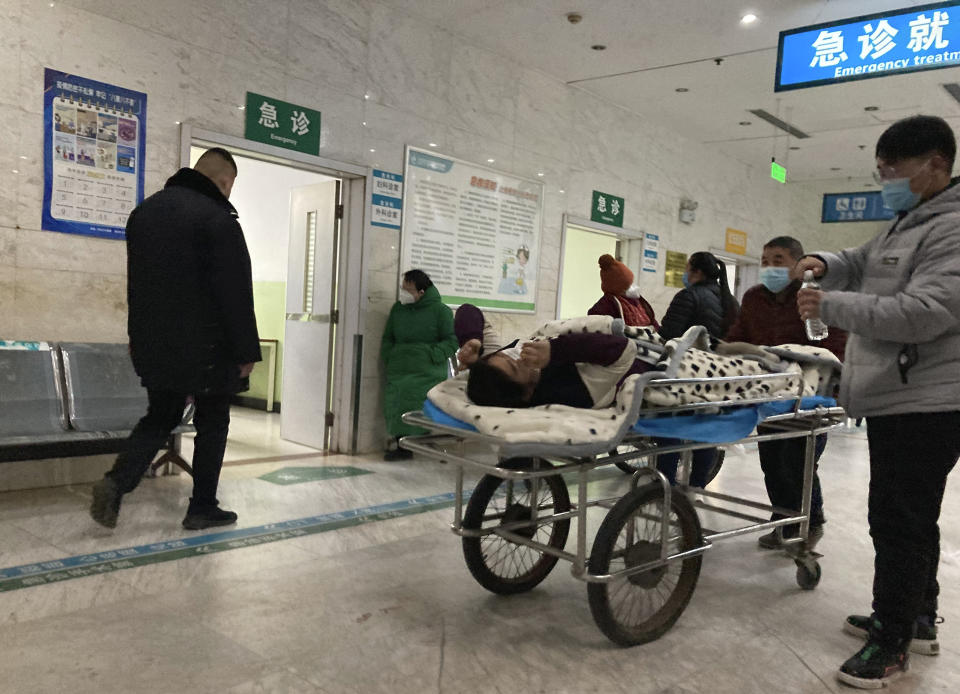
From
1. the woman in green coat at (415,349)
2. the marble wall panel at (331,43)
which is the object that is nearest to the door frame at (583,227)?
the woman in green coat at (415,349)

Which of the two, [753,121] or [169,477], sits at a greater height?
[753,121]

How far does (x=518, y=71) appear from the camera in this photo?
5957mm

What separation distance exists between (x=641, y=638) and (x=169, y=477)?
2817 mm

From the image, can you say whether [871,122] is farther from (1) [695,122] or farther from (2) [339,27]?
(2) [339,27]

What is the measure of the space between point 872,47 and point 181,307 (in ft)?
11.9

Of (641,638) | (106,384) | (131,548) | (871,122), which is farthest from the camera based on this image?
(871,122)

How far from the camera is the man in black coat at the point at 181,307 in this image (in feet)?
9.37

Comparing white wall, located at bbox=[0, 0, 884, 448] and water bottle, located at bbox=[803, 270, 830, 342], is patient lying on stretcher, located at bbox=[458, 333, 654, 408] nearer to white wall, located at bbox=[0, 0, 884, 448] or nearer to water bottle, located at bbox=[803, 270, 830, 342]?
water bottle, located at bbox=[803, 270, 830, 342]

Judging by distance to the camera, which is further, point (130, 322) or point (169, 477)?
point (169, 477)

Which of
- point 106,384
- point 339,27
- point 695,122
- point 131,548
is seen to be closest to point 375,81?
point 339,27

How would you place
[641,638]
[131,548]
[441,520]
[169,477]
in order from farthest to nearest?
[169,477] < [441,520] < [131,548] < [641,638]

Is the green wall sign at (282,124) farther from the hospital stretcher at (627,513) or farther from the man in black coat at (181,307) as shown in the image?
the hospital stretcher at (627,513)

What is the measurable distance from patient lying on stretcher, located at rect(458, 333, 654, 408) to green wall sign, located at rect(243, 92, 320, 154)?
268 centimetres

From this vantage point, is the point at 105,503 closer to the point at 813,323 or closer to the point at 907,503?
the point at 813,323
